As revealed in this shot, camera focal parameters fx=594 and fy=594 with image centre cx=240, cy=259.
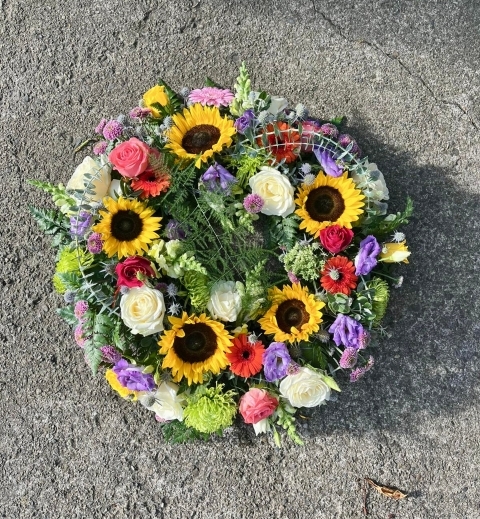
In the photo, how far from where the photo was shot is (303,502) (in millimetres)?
1903

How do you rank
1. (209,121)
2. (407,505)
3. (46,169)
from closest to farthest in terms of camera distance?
(209,121) → (407,505) → (46,169)

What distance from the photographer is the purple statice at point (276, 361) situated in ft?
5.45

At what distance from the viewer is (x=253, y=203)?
1653 millimetres


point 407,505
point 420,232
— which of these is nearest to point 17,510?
point 407,505

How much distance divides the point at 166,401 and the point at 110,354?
22cm

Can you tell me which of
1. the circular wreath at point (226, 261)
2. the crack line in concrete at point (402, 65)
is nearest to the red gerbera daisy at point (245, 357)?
the circular wreath at point (226, 261)

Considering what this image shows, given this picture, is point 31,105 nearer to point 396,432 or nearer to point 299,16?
point 299,16

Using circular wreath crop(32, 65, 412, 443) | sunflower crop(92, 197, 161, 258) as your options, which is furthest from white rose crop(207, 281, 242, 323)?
sunflower crop(92, 197, 161, 258)

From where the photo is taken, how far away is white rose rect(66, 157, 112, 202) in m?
1.69

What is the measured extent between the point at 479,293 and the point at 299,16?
3.69ft

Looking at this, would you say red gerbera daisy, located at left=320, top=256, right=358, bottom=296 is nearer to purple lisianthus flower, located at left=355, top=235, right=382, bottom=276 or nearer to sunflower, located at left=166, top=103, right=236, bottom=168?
purple lisianthus flower, located at left=355, top=235, right=382, bottom=276

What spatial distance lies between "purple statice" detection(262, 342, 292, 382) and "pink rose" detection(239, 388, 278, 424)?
55mm

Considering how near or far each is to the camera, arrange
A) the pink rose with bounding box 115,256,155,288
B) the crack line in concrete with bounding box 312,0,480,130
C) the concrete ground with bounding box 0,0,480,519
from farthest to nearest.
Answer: the crack line in concrete with bounding box 312,0,480,130
the concrete ground with bounding box 0,0,480,519
the pink rose with bounding box 115,256,155,288

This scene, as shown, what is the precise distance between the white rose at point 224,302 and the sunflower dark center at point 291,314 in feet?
0.42
